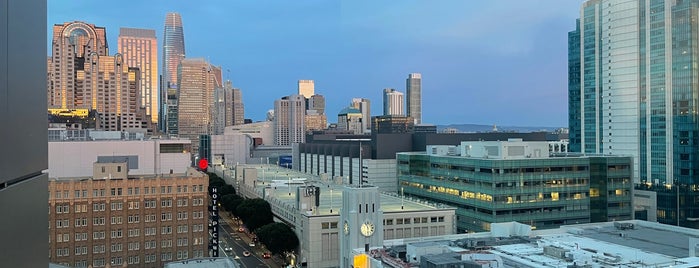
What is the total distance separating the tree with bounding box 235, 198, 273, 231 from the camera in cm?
6806

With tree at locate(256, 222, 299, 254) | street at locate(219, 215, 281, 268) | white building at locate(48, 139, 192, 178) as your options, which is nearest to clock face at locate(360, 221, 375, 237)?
tree at locate(256, 222, 299, 254)

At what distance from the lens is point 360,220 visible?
41.7 metres

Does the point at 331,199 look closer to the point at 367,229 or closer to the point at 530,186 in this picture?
the point at 530,186

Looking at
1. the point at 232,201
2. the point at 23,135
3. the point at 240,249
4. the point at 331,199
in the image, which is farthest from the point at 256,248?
the point at 23,135

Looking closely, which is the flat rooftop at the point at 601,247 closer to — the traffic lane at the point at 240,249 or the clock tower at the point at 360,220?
the clock tower at the point at 360,220

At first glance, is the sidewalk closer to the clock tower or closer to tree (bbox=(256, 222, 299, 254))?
tree (bbox=(256, 222, 299, 254))

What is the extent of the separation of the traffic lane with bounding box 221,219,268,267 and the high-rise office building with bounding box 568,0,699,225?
60.2 meters

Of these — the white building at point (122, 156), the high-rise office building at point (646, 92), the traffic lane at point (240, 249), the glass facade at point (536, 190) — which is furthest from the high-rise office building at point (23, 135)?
the high-rise office building at point (646, 92)

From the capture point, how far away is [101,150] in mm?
58344

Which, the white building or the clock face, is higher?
the white building

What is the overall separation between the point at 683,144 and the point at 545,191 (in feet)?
110

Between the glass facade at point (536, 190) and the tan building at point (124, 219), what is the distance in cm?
3054

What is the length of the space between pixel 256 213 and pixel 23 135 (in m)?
66.3

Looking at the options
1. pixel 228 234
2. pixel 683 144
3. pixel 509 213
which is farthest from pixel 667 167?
pixel 228 234
